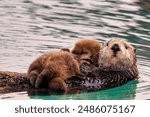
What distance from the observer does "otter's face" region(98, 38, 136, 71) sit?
5462 mm

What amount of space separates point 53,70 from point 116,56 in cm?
66

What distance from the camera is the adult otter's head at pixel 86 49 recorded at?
5703 mm

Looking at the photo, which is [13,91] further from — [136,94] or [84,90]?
[136,94]

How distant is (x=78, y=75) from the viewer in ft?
17.7

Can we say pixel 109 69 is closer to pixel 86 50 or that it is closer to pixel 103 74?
pixel 103 74

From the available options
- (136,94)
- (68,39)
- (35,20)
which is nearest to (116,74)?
(136,94)

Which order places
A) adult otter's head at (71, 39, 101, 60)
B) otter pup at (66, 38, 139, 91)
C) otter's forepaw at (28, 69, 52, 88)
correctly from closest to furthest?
1. otter's forepaw at (28, 69, 52, 88)
2. otter pup at (66, 38, 139, 91)
3. adult otter's head at (71, 39, 101, 60)

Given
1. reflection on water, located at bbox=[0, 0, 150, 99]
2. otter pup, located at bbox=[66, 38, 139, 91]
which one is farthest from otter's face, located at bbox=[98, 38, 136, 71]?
reflection on water, located at bbox=[0, 0, 150, 99]

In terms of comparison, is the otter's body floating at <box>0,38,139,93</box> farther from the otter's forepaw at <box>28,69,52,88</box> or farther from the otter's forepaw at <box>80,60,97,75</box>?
the otter's forepaw at <box>28,69,52,88</box>

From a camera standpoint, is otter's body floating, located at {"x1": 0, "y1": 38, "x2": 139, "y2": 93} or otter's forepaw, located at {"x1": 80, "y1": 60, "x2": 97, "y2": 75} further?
otter's forepaw, located at {"x1": 80, "y1": 60, "x2": 97, "y2": 75}

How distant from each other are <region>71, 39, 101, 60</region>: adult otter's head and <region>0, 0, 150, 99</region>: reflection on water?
42cm

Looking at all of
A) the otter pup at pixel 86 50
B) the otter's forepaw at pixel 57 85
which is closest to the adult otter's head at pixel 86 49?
the otter pup at pixel 86 50

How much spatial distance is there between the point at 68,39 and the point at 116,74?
5.87 ft

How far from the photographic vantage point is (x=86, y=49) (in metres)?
5.71
